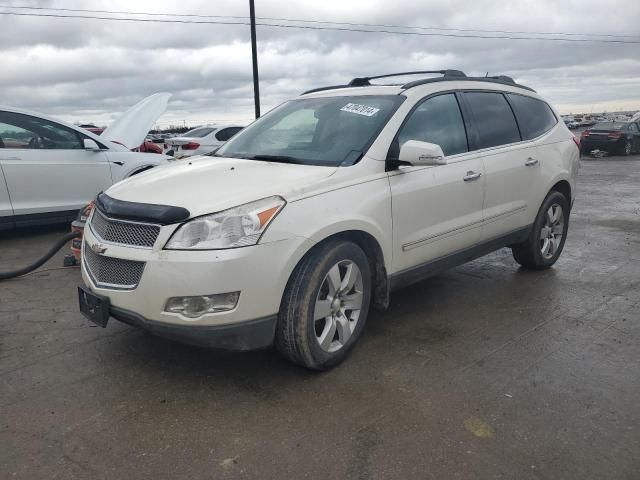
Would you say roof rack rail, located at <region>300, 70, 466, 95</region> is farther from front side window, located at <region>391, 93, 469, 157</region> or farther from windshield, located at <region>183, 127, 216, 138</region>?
windshield, located at <region>183, 127, 216, 138</region>

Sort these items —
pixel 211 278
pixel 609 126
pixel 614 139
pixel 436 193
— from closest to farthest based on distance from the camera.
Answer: pixel 211 278 → pixel 436 193 → pixel 614 139 → pixel 609 126

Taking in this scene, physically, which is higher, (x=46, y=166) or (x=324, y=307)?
(x=46, y=166)

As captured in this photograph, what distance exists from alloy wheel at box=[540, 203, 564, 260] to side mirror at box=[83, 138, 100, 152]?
5431 mm

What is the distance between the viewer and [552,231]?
5.54 meters

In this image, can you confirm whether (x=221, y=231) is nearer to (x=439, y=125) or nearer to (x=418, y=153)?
(x=418, y=153)

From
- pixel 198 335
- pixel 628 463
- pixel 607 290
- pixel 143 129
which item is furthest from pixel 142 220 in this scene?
pixel 143 129

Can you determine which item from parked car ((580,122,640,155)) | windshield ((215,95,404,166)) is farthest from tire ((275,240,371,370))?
parked car ((580,122,640,155))

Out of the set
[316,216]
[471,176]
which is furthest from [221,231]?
[471,176]

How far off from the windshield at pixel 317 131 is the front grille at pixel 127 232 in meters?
1.11

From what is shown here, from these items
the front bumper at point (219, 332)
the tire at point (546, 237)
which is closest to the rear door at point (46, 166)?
the front bumper at point (219, 332)

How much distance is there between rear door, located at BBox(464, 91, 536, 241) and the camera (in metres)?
4.52

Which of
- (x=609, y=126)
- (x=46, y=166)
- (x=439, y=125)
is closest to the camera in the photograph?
(x=439, y=125)

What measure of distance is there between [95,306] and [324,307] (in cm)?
→ 130

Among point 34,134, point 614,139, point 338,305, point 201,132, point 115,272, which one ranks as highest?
point 34,134
